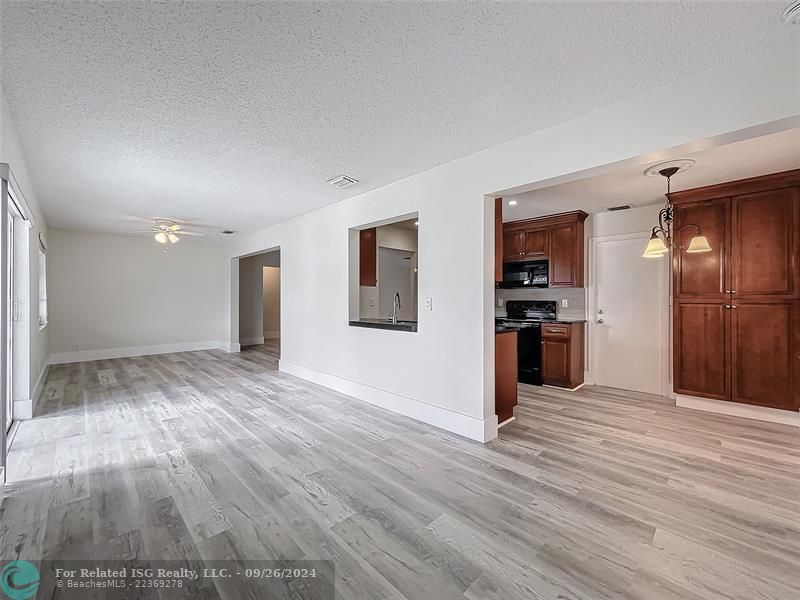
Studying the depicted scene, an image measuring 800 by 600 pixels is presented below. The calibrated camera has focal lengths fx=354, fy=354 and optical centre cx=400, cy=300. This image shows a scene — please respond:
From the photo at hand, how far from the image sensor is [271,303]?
10969 mm

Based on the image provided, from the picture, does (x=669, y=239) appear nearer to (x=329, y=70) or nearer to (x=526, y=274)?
(x=526, y=274)

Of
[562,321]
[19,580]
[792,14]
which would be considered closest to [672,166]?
[792,14]

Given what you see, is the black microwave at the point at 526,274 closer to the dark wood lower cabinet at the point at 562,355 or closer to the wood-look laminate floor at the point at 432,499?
the dark wood lower cabinet at the point at 562,355

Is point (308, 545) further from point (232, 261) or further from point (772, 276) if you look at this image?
point (232, 261)

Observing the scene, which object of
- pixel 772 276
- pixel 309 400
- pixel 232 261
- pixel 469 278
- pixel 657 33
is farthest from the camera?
pixel 232 261

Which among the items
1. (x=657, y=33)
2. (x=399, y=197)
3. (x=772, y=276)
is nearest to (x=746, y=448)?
(x=772, y=276)

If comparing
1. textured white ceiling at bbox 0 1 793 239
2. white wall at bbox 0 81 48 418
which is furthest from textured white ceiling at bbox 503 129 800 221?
white wall at bbox 0 81 48 418

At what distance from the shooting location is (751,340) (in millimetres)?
3748

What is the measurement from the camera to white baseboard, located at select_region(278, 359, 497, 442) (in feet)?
10.4

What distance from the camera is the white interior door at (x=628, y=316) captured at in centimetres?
477

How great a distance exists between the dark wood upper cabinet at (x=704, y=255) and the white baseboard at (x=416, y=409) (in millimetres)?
2940

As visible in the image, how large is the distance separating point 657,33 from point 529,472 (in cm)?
272

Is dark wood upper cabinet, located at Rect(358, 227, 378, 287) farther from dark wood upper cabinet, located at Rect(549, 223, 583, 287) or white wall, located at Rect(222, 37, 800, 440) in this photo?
dark wood upper cabinet, located at Rect(549, 223, 583, 287)

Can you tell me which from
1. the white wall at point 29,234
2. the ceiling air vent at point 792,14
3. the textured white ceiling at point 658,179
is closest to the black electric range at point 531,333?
the textured white ceiling at point 658,179
